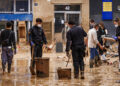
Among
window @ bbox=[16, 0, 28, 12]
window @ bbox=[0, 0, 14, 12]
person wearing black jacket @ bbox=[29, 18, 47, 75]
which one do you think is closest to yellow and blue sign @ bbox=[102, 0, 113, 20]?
window @ bbox=[16, 0, 28, 12]

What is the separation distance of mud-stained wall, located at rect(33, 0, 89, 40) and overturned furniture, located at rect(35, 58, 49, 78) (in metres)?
21.5

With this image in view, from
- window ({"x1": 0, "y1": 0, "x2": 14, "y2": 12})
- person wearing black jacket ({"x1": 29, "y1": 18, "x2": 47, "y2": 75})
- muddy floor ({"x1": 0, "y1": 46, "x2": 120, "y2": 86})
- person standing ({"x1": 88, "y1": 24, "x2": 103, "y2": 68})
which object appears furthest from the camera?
window ({"x1": 0, "y1": 0, "x2": 14, "y2": 12})

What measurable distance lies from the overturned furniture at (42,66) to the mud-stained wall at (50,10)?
70.4ft

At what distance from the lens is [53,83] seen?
44.7ft

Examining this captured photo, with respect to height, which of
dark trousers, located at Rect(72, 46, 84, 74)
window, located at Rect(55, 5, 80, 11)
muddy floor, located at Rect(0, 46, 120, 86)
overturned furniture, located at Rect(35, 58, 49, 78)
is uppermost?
window, located at Rect(55, 5, 80, 11)

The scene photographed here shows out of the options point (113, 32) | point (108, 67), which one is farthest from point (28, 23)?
point (108, 67)

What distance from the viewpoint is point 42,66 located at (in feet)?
49.7

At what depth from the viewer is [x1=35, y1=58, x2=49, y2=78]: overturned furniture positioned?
15067mm

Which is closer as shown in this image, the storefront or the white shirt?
the white shirt

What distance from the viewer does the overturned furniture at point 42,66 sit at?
15.1 metres

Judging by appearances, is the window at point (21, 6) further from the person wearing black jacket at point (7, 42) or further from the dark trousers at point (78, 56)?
the dark trousers at point (78, 56)

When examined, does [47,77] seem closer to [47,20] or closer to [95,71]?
[95,71]

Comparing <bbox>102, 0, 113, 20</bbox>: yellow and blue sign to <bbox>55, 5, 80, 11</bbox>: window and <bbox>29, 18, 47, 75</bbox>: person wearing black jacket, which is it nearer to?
<bbox>55, 5, 80, 11</bbox>: window

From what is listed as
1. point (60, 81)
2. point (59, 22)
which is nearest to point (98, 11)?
point (59, 22)
